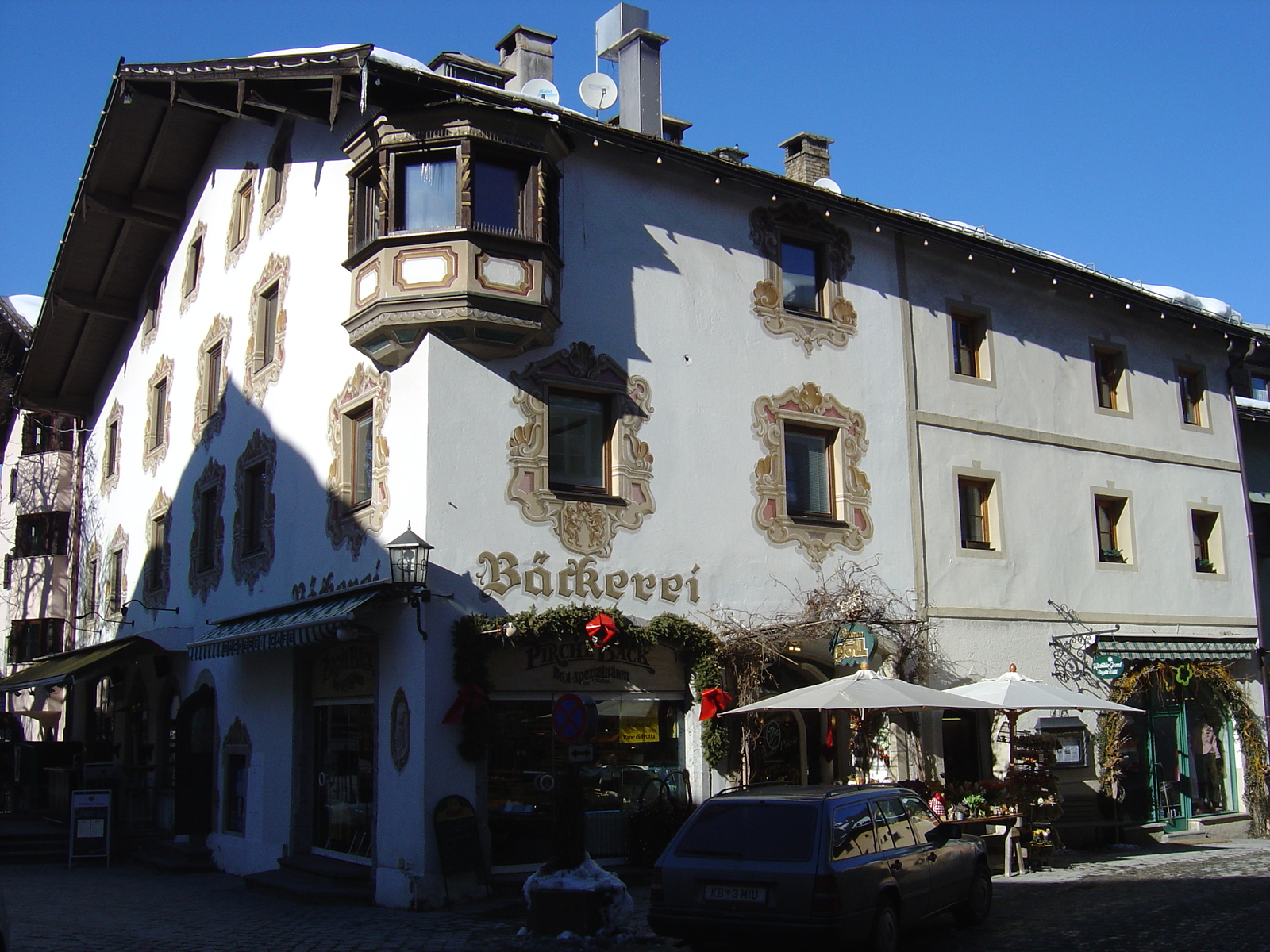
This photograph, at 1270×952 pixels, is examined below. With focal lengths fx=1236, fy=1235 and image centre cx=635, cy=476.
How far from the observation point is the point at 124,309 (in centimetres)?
2769

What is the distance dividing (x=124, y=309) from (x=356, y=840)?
1661 cm

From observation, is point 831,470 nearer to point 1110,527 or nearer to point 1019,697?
point 1019,697

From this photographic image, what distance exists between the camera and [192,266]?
937 inches

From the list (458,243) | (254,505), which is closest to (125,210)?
(254,505)

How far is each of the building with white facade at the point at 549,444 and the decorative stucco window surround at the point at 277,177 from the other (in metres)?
0.09

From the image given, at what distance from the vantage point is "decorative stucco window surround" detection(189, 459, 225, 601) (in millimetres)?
20453

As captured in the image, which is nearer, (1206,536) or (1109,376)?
(1109,376)

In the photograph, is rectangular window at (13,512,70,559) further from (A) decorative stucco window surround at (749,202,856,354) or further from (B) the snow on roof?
(A) decorative stucco window surround at (749,202,856,354)

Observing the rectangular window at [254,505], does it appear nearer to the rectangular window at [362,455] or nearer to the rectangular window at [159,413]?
the rectangular window at [362,455]

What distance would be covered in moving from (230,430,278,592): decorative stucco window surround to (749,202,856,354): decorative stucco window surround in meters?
7.67

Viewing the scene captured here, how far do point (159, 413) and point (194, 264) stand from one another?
10.7ft

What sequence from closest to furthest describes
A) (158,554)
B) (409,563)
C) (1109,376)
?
(409,563) → (1109,376) → (158,554)

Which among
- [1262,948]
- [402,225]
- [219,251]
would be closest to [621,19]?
[402,225]

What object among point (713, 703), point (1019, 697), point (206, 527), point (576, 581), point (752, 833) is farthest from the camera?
point (206, 527)
